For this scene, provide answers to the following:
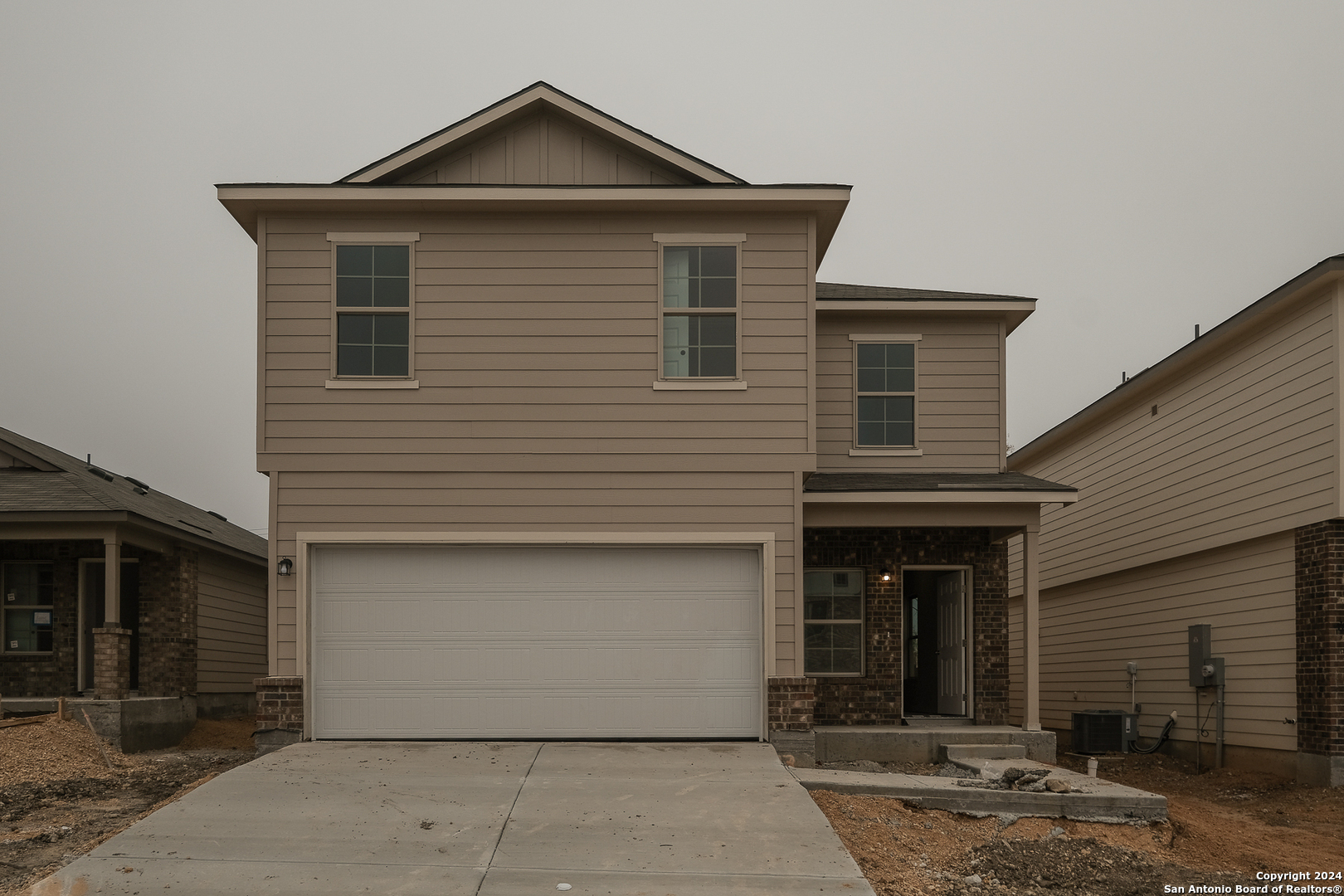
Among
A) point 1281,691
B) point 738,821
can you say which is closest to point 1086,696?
point 1281,691

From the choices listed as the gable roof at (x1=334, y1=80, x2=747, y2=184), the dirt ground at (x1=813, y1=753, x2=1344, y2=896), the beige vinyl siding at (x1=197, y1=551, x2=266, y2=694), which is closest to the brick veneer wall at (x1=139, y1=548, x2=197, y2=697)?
the beige vinyl siding at (x1=197, y1=551, x2=266, y2=694)

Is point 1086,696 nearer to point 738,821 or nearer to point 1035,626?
point 1035,626

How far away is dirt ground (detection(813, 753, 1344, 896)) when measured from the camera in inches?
329

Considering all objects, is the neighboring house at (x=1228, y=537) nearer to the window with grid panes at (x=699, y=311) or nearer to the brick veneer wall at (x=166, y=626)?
the window with grid panes at (x=699, y=311)

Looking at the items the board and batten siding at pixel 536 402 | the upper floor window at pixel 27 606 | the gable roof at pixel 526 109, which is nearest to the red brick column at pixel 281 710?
the board and batten siding at pixel 536 402

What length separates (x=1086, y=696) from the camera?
65.2 feet

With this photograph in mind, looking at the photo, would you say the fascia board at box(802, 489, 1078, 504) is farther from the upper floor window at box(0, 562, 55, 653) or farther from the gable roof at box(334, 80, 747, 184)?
the upper floor window at box(0, 562, 55, 653)

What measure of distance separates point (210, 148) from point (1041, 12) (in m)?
21.6

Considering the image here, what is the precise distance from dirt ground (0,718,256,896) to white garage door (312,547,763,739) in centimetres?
197

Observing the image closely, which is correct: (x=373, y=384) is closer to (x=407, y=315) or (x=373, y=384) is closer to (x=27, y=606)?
(x=407, y=315)

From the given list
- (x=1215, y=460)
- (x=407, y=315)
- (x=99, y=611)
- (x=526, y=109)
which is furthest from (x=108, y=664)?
(x=1215, y=460)

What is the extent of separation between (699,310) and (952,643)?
6.12 meters

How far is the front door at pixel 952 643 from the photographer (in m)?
14.9

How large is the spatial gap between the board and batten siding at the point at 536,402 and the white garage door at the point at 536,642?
375 millimetres
